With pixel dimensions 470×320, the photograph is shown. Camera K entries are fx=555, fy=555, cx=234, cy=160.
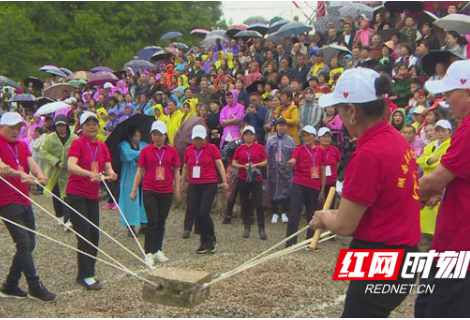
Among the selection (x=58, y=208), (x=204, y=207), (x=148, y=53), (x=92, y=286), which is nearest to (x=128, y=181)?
(x=58, y=208)

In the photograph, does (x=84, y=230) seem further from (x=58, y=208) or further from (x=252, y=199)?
(x=58, y=208)

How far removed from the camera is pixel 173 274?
5.51m

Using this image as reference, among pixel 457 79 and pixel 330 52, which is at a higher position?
pixel 457 79

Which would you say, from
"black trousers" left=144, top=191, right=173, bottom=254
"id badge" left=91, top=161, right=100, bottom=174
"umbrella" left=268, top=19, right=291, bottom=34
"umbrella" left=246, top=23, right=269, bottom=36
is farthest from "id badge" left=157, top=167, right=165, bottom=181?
"umbrella" left=246, top=23, right=269, bottom=36

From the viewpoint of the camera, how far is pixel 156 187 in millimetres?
8500

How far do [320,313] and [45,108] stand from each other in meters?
11.6

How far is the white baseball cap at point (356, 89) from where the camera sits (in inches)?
133

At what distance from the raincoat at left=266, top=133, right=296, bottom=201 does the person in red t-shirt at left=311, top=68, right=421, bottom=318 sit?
7.23 metres

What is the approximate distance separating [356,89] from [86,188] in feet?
15.0

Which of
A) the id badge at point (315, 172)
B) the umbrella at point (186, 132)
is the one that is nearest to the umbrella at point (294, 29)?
the umbrella at point (186, 132)

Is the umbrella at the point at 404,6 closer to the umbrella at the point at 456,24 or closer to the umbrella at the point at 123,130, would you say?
the umbrella at the point at 456,24

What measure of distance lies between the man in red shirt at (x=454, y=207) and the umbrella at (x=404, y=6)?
12.9m

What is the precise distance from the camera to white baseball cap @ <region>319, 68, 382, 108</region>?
11.1 ft

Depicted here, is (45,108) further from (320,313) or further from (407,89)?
(320,313)
